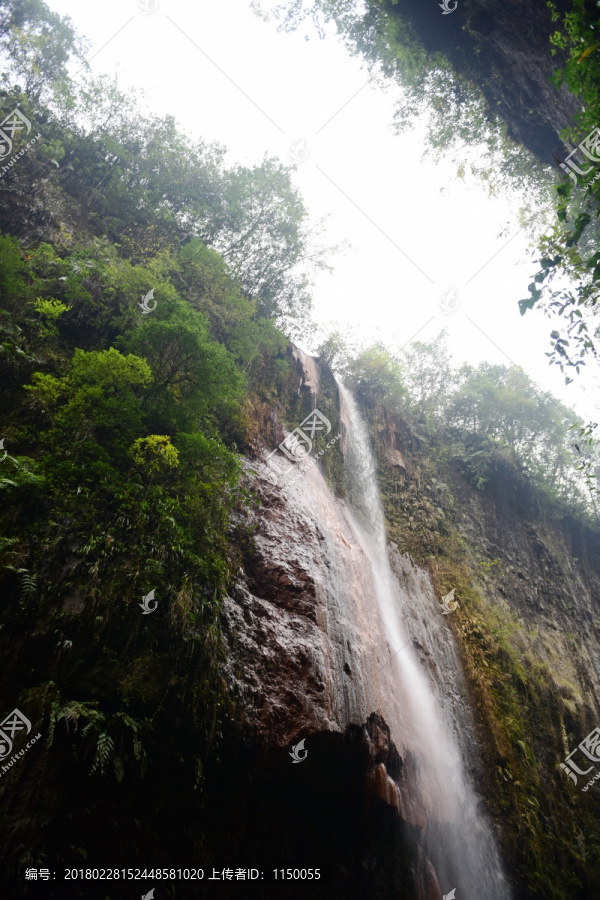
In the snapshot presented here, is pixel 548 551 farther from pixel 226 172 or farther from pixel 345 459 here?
pixel 226 172

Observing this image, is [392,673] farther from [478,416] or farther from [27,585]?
[478,416]

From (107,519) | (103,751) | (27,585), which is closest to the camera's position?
(103,751)

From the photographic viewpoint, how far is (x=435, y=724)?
9219mm

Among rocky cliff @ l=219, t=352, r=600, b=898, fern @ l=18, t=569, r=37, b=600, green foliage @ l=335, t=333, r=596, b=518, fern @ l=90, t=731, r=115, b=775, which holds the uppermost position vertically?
green foliage @ l=335, t=333, r=596, b=518

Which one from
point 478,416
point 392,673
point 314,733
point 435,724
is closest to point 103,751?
point 314,733

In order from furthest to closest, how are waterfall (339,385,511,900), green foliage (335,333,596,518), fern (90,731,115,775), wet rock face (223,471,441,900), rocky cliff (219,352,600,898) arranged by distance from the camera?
1. green foliage (335,333,596,518)
2. waterfall (339,385,511,900)
3. rocky cliff (219,352,600,898)
4. wet rock face (223,471,441,900)
5. fern (90,731,115,775)

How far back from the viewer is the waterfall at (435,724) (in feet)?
25.5

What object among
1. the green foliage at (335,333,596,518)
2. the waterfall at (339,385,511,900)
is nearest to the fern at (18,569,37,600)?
the waterfall at (339,385,511,900)

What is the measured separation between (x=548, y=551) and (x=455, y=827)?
11681mm

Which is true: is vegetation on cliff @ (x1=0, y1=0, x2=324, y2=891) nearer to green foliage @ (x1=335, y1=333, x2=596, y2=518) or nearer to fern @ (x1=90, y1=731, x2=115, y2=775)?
fern @ (x1=90, y1=731, x2=115, y2=775)

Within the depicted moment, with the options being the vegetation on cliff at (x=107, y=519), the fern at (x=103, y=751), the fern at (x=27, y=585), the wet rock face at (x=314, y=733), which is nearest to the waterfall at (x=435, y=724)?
the wet rock face at (x=314, y=733)

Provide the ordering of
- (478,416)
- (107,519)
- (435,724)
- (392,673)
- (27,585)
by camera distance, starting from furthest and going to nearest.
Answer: (478,416), (435,724), (392,673), (107,519), (27,585)

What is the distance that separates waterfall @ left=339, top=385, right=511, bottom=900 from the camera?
7.76m

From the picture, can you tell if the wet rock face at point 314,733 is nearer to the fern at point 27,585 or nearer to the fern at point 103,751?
the fern at point 103,751
